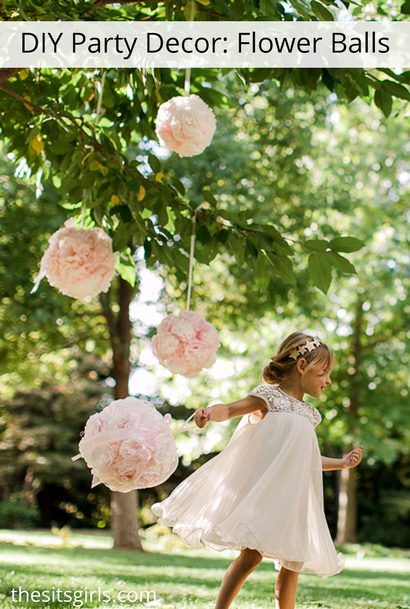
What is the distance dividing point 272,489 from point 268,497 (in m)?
0.04

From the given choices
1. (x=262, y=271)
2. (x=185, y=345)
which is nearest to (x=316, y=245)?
(x=262, y=271)

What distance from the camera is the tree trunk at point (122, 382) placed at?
8812 mm

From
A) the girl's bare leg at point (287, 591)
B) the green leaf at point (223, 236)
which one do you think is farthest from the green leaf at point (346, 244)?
the girl's bare leg at point (287, 591)

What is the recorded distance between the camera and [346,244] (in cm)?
256

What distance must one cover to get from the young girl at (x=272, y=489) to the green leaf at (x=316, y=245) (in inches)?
23.6

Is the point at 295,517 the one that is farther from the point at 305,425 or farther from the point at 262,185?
the point at 262,185

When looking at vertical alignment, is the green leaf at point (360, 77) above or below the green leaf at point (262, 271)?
above

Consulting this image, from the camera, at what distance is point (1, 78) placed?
266 cm

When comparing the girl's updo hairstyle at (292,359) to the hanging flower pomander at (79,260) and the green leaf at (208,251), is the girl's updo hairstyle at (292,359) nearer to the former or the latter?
the green leaf at (208,251)

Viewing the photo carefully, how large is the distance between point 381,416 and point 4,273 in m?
8.94

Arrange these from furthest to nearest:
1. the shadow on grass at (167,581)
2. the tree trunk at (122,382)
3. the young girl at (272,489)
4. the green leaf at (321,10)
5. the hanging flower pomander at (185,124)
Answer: the tree trunk at (122,382), the shadow on grass at (167,581), the young girl at (272,489), the hanging flower pomander at (185,124), the green leaf at (321,10)

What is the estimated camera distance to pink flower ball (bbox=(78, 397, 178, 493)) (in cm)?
180

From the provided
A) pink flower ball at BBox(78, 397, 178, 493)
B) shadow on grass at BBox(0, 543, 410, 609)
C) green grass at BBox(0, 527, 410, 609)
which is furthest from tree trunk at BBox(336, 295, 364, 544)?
pink flower ball at BBox(78, 397, 178, 493)

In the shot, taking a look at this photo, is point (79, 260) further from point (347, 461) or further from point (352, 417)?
point (352, 417)
